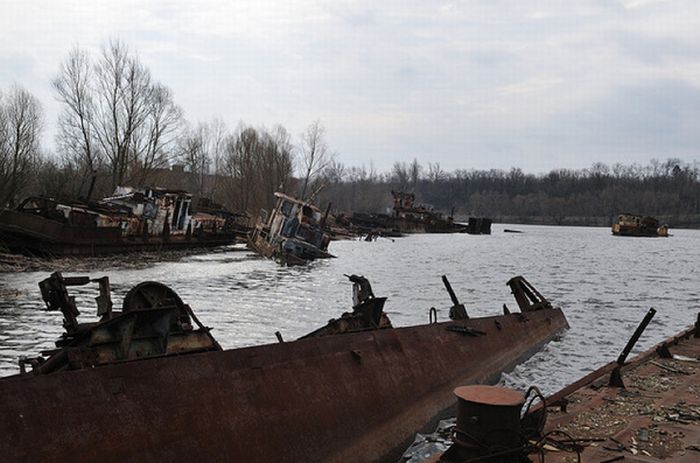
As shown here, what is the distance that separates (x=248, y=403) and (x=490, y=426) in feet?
7.18

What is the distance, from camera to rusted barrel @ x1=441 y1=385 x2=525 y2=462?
4.75 meters

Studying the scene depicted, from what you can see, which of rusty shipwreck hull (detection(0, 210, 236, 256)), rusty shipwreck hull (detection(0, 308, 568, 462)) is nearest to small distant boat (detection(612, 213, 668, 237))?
Result: rusty shipwreck hull (detection(0, 210, 236, 256))

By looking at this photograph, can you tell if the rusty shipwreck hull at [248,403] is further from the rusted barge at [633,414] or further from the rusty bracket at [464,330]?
the rusted barge at [633,414]

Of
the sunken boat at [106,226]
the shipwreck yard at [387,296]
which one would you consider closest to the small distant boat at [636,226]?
the shipwreck yard at [387,296]

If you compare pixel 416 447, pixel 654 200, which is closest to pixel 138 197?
pixel 416 447

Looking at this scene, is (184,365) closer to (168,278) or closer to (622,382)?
(622,382)

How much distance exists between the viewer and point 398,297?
20547 mm

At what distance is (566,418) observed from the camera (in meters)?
6.32

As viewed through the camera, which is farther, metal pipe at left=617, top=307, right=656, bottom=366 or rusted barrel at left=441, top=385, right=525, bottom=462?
metal pipe at left=617, top=307, right=656, bottom=366

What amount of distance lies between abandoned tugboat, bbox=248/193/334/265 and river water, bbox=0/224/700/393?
1113mm

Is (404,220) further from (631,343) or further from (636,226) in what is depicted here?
(631,343)

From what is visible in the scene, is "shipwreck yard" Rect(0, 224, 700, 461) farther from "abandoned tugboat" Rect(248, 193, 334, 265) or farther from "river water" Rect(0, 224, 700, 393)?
"abandoned tugboat" Rect(248, 193, 334, 265)

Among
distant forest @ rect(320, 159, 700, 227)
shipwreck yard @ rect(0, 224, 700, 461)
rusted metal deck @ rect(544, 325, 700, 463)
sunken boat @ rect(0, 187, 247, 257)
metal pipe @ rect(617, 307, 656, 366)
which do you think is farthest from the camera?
distant forest @ rect(320, 159, 700, 227)

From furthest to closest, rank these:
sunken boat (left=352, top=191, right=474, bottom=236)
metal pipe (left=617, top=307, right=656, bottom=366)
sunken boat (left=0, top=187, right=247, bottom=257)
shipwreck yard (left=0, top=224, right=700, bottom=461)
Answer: sunken boat (left=352, top=191, right=474, bottom=236), sunken boat (left=0, top=187, right=247, bottom=257), shipwreck yard (left=0, top=224, right=700, bottom=461), metal pipe (left=617, top=307, right=656, bottom=366)
